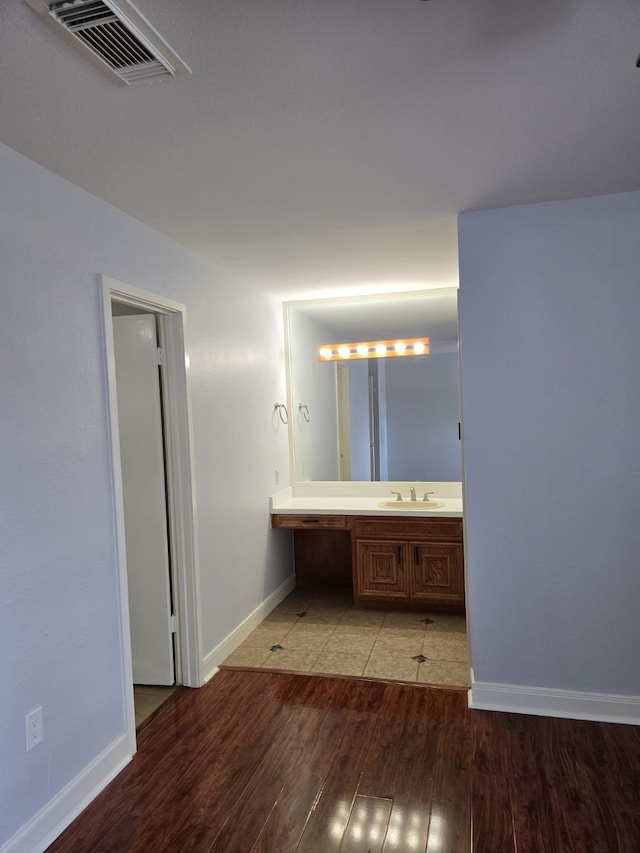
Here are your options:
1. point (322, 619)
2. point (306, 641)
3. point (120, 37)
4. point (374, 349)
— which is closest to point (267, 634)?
point (306, 641)

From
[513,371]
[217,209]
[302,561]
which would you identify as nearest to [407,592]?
[302,561]

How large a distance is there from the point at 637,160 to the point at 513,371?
985 mm

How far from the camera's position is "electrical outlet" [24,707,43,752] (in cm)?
199

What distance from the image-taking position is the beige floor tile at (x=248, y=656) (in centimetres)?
349

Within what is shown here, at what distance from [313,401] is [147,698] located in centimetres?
261

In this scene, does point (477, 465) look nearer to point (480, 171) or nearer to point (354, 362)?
point (480, 171)

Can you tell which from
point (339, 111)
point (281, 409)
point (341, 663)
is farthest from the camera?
point (281, 409)

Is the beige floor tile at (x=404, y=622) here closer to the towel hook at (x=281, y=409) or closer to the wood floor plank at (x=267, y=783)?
the wood floor plank at (x=267, y=783)

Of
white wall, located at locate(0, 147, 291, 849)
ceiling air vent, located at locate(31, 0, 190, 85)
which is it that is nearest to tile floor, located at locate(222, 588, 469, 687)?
white wall, located at locate(0, 147, 291, 849)

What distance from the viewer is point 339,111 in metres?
1.76

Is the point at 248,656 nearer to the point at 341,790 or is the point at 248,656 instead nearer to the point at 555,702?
the point at 341,790

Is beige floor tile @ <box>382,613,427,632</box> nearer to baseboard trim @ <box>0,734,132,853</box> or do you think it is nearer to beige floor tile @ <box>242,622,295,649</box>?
beige floor tile @ <box>242,622,295,649</box>

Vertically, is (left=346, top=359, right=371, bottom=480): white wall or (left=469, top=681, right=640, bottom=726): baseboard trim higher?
(left=346, top=359, right=371, bottom=480): white wall

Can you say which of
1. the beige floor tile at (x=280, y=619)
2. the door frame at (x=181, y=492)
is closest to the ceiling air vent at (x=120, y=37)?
the door frame at (x=181, y=492)
